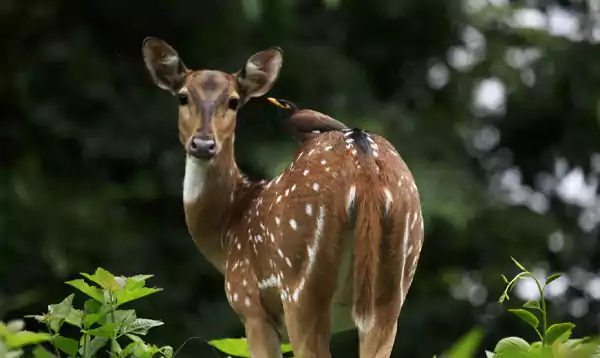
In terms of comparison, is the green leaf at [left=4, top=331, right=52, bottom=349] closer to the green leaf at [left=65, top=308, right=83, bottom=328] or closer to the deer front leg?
the green leaf at [left=65, top=308, right=83, bottom=328]

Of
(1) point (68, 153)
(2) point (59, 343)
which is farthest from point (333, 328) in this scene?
(1) point (68, 153)

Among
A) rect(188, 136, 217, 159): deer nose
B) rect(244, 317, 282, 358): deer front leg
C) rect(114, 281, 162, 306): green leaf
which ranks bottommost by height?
rect(244, 317, 282, 358): deer front leg

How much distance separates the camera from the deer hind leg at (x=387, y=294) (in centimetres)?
158

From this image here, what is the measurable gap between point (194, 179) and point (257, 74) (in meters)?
0.21

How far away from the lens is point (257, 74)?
1.89m

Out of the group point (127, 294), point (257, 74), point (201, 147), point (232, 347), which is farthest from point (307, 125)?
point (127, 294)

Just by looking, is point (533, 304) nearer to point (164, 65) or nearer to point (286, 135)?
point (164, 65)

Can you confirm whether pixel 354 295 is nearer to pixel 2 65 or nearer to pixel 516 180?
pixel 2 65

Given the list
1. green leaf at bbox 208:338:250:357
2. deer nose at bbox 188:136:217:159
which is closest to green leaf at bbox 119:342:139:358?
green leaf at bbox 208:338:250:357

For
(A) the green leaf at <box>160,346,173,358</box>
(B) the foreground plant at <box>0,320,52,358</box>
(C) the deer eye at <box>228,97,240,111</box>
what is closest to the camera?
(B) the foreground plant at <box>0,320,52,358</box>

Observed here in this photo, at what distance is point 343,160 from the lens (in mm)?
1631

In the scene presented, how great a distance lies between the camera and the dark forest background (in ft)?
15.9

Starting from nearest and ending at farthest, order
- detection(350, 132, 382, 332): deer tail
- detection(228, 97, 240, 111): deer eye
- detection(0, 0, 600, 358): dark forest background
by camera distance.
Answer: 1. detection(350, 132, 382, 332): deer tail
2. detection(228, 97, 240, 111): deer eye
3. detection(0, 0, 600, 358): dark forest background

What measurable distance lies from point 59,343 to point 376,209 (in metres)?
0.48
